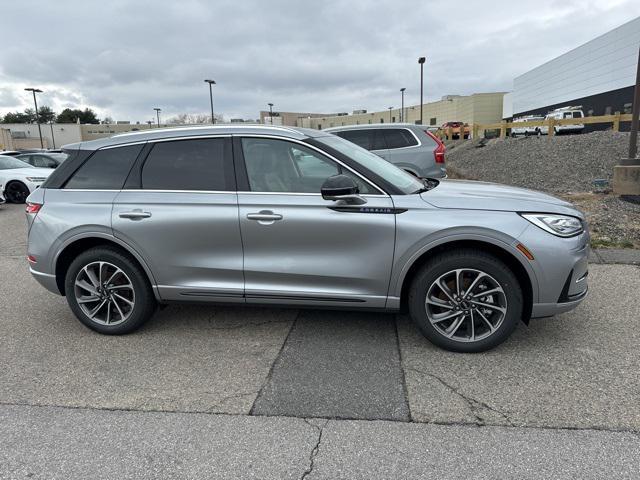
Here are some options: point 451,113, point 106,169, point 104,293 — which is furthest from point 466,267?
point 451,113

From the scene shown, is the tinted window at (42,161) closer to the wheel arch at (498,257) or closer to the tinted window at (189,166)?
the tinted window at (189,166)

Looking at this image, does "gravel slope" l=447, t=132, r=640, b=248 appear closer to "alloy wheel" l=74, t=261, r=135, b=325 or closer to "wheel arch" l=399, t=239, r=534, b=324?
"wheel arch" l=399, t=239, r=534, b=324

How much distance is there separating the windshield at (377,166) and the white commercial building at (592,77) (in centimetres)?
4174

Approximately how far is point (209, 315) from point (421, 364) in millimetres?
2169

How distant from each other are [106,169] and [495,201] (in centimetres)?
331

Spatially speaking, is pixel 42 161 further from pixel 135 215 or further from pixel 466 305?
pixel 466 305

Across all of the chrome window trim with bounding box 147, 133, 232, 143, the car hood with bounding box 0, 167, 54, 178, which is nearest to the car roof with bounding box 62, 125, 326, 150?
the chrome window trim with bounding box 147, 133, 232, 143

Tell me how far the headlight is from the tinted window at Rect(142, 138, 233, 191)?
7.86 ft

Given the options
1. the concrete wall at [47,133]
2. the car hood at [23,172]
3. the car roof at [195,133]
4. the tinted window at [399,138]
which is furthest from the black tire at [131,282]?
the concrete wall at [47,133]

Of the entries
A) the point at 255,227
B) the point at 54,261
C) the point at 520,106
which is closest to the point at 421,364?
the point at 255,227

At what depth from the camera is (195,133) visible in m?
4.01

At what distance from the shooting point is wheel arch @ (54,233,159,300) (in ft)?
12.9

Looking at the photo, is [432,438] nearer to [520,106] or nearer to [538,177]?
[538,177]

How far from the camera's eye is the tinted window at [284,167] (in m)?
3.76
